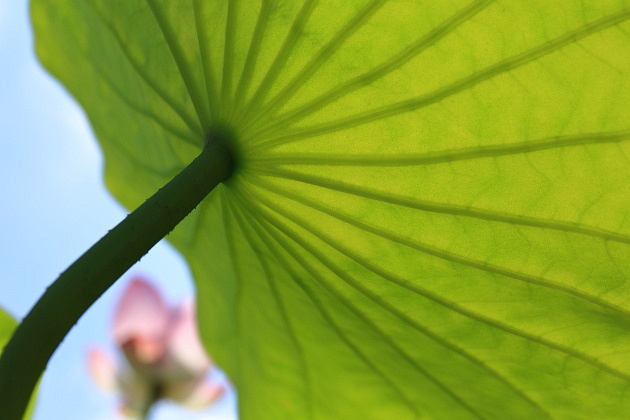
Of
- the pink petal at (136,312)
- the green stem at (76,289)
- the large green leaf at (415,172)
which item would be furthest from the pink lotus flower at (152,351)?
the green stem at (76,289)

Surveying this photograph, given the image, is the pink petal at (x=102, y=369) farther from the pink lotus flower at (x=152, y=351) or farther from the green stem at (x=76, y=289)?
the green stem at (x=76, y=289)

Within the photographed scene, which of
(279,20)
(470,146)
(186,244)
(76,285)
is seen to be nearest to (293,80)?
(279,20)

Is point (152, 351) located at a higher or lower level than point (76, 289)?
higher

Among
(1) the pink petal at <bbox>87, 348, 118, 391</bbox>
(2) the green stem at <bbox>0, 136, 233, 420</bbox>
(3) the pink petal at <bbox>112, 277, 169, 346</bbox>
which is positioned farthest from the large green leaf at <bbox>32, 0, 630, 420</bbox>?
(1) the pink petal at <bbox>87, 348, 118, 391</bbox>

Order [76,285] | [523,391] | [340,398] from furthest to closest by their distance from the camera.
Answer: [340,398] < [523,391] < [76,285]

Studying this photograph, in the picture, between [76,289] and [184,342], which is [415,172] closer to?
[76,289]

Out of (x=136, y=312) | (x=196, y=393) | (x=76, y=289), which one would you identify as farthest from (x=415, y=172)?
(x=196, y=393)

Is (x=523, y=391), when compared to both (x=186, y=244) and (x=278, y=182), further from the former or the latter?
(x=186, y=244)
